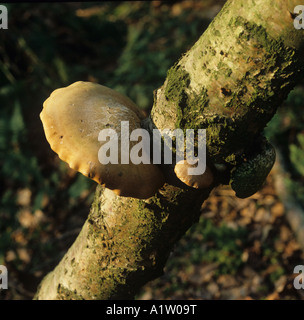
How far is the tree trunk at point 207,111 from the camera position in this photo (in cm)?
100

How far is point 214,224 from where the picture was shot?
163 inches

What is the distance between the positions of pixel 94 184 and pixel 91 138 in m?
3.32

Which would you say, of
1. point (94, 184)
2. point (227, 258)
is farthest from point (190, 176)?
point (94, 184)

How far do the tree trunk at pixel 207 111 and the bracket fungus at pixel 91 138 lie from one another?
11 cm

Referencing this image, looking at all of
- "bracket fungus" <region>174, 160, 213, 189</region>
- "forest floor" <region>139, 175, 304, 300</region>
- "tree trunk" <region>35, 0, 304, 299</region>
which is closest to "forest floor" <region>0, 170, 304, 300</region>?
"forest floor" <region>139, 175, 304, 300</region>

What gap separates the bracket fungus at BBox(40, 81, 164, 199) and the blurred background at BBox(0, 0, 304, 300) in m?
1.39

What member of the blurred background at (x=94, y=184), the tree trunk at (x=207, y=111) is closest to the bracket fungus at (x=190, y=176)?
the tree trunk at (x=207, y=111)

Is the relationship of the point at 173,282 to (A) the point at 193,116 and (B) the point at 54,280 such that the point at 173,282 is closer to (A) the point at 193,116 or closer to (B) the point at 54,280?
(B) the point at 54,280

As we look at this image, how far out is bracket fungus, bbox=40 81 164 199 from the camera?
1.20 m

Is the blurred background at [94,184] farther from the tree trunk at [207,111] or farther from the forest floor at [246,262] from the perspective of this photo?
the tree trunk at [207,111]

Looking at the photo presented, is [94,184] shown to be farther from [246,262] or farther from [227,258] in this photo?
[246,262]

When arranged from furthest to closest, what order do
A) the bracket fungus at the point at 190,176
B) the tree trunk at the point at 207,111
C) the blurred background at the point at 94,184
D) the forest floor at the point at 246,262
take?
the blurred background at the point at 94,184
the forest floor at the point at 246,262
the bracket fungus at the point at 190,176
the tree trunk at the point at 207,111

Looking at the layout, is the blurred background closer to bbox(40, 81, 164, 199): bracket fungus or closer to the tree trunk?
the tree trunk
